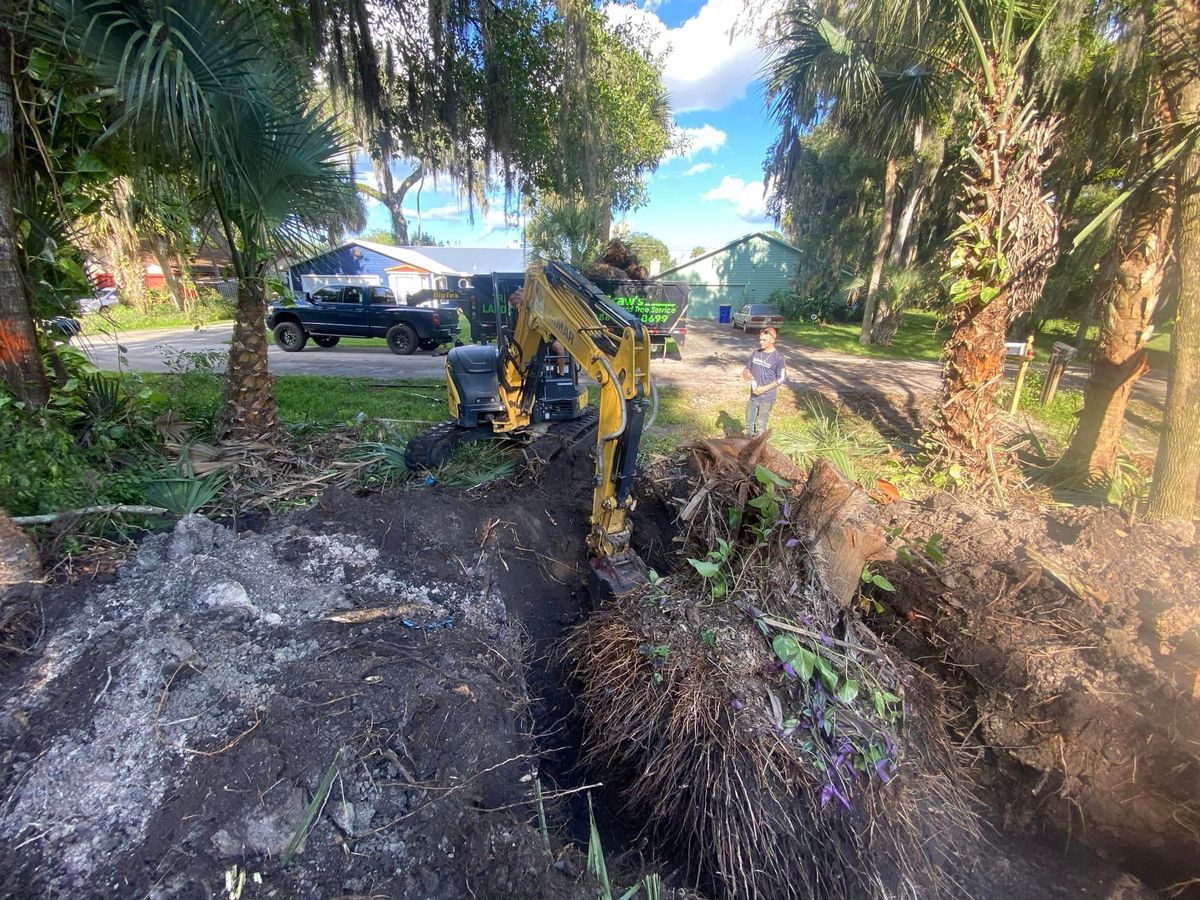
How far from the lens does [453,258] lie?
30.2 metres

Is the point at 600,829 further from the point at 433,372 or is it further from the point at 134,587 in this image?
the point at 433,372

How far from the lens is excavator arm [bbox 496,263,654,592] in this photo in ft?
10.6

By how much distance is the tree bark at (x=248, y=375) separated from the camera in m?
5.34

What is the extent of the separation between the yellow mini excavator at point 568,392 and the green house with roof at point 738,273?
2396cm

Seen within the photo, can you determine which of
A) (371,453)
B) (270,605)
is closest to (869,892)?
(270,605)

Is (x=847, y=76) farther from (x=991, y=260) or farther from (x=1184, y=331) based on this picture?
(x=1184, y=331)

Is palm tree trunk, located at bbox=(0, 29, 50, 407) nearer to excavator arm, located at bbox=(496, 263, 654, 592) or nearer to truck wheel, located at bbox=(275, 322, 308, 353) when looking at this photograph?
excavator arm, located at bbox=(496, 263, 654, 592)

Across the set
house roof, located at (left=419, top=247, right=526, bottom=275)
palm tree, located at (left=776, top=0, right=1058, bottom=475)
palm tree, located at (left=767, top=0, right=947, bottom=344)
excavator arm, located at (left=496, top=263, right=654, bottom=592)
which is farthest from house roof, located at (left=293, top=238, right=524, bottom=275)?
excavator arm, located at (left=496, top=263, right=654, bottom=592)

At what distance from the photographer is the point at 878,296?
1788cm

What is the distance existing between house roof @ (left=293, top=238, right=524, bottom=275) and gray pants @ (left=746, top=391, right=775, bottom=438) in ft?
76.4

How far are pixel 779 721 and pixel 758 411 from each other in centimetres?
485

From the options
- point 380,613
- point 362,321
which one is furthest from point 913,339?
point 380,613

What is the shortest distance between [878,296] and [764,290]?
11.2 meters

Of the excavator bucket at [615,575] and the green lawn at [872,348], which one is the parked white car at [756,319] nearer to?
the green lawn at [872,348]
